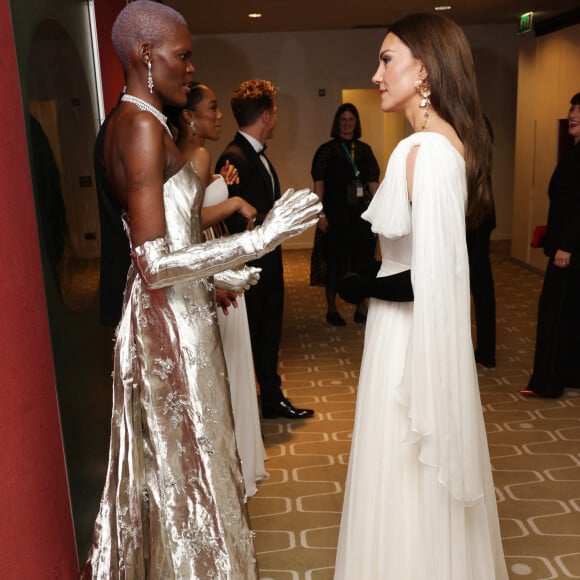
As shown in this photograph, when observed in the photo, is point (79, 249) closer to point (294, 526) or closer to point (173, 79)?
point (173, 79)

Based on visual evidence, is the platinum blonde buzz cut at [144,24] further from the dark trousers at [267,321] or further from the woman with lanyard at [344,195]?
the woman with lanyard at [344,195]

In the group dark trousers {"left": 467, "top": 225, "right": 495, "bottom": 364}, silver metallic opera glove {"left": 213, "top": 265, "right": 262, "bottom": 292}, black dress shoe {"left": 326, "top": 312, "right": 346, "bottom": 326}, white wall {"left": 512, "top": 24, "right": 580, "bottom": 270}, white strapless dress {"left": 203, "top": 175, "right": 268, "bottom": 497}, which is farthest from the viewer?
white wall {"left": 512, "top": 24, "right": 580, "bottom": 270}

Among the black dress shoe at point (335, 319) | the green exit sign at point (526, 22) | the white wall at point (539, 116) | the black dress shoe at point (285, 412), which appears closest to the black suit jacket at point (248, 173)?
the black dress shoe at point (285, 412)

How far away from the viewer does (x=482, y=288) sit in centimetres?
517

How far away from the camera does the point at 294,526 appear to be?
317cm

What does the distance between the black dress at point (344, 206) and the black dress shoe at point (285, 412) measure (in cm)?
240

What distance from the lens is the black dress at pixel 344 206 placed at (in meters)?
6.71

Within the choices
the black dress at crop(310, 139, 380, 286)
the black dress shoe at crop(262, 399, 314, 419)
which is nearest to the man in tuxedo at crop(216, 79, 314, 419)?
the black dress shoe at crop(262, 399, 314, 419)

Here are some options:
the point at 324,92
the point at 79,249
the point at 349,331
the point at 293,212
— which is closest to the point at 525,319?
the point at 349,331

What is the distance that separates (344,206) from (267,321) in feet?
8.72

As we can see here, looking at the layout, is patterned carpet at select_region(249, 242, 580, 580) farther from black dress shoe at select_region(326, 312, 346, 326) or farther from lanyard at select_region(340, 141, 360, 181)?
lanyard at select_region(340, 141, 360, 181)

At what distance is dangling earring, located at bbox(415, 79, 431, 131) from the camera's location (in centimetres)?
204

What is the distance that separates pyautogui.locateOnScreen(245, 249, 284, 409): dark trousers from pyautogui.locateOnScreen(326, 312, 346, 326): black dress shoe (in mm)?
2369

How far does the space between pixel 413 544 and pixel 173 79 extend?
1478 millimetres
